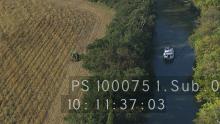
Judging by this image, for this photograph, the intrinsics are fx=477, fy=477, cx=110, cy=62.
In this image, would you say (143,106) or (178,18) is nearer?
(143,106)

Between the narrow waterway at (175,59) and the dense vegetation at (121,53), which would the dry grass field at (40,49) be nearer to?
the dense vegetation at (121,53)

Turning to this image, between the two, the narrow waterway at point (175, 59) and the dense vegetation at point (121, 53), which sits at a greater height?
the dense vegetation at point (121, 53)

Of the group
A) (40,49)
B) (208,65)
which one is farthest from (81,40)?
(208,65)

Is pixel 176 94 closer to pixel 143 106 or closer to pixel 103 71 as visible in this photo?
pixel 143 106

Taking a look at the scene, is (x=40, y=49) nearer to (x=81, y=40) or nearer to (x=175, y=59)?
(x=81, y=40)

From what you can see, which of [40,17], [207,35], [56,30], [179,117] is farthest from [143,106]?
[40,17]

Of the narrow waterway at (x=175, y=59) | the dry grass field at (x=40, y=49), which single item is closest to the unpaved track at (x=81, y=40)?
the dry grass field at (x=40, y=49)

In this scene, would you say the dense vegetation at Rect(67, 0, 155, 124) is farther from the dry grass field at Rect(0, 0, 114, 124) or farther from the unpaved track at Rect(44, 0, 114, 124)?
the dry grass field at Rect(0, 0, 114, 124)
